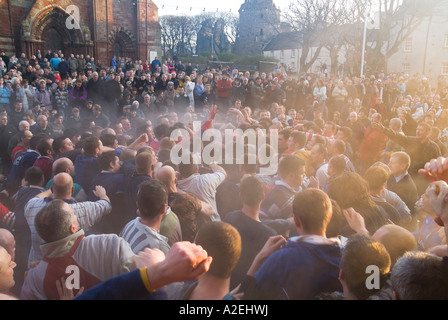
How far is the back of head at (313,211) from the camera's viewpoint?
2383mm

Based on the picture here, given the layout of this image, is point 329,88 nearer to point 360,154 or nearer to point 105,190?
point 360,154

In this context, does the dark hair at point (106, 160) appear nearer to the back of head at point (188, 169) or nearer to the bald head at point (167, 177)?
the back of head at point (188, 169)

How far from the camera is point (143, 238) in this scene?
9.04 feet

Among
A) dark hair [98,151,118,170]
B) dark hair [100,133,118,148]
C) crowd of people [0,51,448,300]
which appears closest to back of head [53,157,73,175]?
crowd of people [0,51,448,300]

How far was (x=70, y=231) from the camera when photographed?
96.3 inches

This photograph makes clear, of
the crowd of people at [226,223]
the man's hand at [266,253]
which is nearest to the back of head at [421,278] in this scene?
the crowd of people at [226,223]

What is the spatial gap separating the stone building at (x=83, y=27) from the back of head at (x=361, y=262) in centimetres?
2283

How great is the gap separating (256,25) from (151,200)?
61.1 m

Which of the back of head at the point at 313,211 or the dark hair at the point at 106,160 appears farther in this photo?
the dark hair at the point at 106,160

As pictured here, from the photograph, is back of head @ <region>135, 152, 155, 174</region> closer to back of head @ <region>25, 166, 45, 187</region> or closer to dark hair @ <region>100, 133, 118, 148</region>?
back of head @ <region>25, 166, 45, 187</region>

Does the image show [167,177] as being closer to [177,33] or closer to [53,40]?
[53,40]

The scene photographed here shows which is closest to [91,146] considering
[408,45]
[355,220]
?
[355,220]

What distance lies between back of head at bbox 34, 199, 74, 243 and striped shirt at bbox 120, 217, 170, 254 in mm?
509

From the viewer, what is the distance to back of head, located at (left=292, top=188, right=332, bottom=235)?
2.38m
